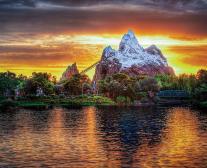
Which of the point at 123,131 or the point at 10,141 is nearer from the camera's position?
the point at 10,141

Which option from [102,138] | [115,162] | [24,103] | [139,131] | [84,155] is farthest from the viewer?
[24,103]

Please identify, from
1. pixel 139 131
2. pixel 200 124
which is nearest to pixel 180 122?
pixel 200 124

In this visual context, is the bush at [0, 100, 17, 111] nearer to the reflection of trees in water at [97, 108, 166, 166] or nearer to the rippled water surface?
the rippled water surface

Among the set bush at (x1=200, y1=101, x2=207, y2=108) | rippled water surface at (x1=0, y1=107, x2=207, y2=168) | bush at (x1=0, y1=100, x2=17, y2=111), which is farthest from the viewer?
bush at (x1=200, y1=101, x2=207, y2=108)

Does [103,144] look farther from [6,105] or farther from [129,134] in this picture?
[6,105]

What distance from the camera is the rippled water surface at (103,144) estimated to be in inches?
2362

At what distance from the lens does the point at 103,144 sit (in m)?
74.9

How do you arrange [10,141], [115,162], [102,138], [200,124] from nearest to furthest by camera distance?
[115,162], [10,141], [102,138], [200,124]

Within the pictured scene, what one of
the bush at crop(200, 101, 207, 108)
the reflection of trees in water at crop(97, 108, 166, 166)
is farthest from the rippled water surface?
the bush at crop(200, 101, 207, 108)

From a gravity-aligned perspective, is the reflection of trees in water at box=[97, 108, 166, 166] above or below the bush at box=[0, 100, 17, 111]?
below

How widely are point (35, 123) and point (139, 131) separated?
27695mm

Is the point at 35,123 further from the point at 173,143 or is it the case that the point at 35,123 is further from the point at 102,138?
the point at 173,143

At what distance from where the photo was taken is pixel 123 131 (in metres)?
93.9

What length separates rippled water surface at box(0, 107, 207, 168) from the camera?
60000 millimetres
